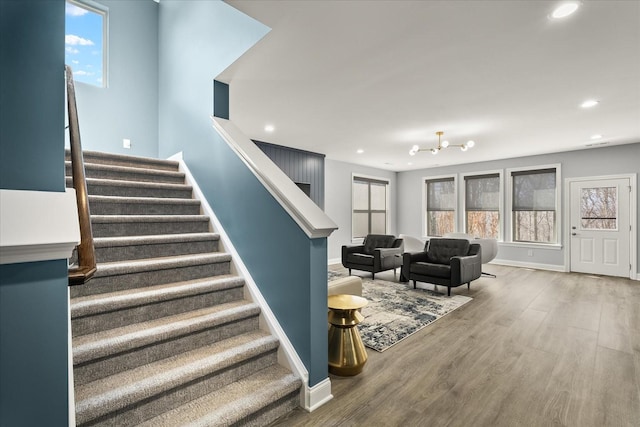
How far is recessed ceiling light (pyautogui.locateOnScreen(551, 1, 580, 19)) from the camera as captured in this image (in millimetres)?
1942

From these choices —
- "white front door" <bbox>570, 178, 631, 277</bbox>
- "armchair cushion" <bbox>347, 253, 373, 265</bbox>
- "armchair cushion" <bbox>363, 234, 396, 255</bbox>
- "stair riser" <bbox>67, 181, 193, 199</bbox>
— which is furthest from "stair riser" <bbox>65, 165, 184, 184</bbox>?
"white front door" <bbox>570, 178, 631, 277</bbox>

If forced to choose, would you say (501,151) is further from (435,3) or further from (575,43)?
(435,3)

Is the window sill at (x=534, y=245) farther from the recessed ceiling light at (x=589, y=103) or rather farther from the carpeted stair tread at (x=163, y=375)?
the carpeted stair tread at (x=163, y=375)

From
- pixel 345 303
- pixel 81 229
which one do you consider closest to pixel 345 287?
pixel 345 303

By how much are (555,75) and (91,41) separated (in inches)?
227

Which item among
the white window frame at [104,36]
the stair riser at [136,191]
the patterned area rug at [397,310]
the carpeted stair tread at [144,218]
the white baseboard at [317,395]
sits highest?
the white window frame at [104,36]

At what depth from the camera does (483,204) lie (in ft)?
25.7

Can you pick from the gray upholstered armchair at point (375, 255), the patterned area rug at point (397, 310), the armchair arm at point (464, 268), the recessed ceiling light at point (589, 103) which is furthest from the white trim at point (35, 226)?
the gray upholstered armchair at point (375, 255)

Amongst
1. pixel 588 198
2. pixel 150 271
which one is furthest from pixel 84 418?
pixel 588 198

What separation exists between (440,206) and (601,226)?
3.39m

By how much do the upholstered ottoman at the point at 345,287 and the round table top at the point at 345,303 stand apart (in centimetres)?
44

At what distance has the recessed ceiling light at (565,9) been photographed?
194 cm

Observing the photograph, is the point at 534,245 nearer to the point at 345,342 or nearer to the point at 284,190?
the point at 345,342

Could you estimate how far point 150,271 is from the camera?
7.03 ft
